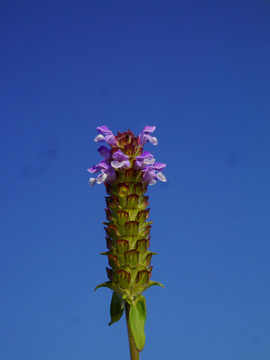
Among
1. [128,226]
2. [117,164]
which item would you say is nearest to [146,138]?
[117,164]

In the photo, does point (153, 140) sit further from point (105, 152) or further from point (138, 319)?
point (138, 319)

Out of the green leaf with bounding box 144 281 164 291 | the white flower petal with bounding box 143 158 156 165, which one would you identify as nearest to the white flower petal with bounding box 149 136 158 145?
the white flower petal with bounding box 143 158 156 165

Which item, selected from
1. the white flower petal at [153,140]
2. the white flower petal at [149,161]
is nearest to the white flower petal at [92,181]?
the white flower petal at [149,161]

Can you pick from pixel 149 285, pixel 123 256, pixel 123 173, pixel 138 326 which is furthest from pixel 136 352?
pixel 123 173

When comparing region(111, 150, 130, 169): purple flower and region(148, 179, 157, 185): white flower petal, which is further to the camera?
region(148, 179, 157, 185): white flower petal

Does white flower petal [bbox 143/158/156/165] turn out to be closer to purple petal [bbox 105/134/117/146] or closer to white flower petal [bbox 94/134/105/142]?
purple petal [bbox 105/134/117/146]

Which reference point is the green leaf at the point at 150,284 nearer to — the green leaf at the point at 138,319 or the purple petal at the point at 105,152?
the green leaf at the point at 138,319
